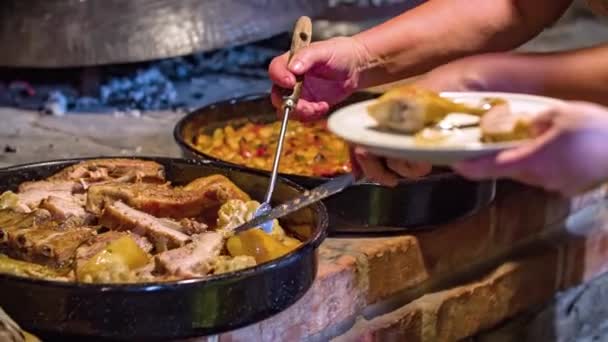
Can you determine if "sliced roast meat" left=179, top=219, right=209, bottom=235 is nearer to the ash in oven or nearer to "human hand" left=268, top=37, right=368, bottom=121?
"human hand" left=268, top=37, right=368, bottom=121

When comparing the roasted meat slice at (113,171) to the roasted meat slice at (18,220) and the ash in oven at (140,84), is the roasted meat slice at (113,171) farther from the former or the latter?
the ash in oven at (140,84)

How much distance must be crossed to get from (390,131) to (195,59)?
67.4 inches

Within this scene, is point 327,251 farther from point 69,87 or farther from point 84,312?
point 69,87

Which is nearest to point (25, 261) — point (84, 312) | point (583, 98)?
point (84, 312)

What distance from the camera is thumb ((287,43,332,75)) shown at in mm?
1304

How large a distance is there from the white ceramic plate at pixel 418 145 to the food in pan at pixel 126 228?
23 cm

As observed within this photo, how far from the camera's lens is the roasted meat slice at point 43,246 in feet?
3.68

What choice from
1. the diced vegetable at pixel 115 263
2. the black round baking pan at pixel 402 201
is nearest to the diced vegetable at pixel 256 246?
the diced vegetable at pixel 115 263

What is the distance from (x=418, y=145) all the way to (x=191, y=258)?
1.14 feet

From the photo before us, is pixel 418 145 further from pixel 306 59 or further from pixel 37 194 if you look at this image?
pixel 37 194

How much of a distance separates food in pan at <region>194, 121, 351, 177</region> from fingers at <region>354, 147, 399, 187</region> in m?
0.35

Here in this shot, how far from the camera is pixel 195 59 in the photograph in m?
2.58

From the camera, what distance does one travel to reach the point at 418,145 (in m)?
0.87

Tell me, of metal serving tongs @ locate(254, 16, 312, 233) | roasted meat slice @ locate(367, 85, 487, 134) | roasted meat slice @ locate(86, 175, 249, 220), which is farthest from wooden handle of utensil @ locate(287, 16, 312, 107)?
roasted meat slice @ locate(367, 85, 487, 134)
